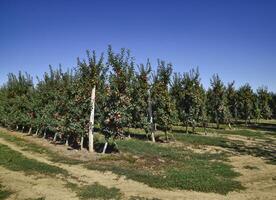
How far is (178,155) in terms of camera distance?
27.2 m

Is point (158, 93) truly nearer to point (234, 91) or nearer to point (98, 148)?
point (98, 148)

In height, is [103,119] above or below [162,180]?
above

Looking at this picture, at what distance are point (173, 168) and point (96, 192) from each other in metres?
7.92

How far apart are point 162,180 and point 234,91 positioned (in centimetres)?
4704

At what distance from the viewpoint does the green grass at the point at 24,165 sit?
20703mm

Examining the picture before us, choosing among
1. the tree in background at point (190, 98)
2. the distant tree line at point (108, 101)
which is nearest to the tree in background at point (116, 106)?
the distant tree line at point (108, 101)

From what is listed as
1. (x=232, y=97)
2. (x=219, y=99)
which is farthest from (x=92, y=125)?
(x=232, y=97)

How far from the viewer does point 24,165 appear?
890 inches

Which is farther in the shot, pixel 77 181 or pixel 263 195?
pixel 77 181

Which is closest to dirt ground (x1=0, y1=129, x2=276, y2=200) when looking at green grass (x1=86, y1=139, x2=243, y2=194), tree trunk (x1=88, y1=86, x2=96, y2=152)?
green grass (x1=86, y1=139, x2=243, y2=194)

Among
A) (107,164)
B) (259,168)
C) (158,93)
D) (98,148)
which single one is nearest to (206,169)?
(259,168)

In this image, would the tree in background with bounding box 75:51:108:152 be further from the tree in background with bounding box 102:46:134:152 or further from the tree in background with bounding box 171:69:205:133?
the tree in background with bounding box 171:69:205:133

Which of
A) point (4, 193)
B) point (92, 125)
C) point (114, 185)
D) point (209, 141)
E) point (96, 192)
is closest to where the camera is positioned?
A: point (4, 193)

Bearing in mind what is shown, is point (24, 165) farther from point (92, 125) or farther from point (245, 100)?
point (245, 100)
